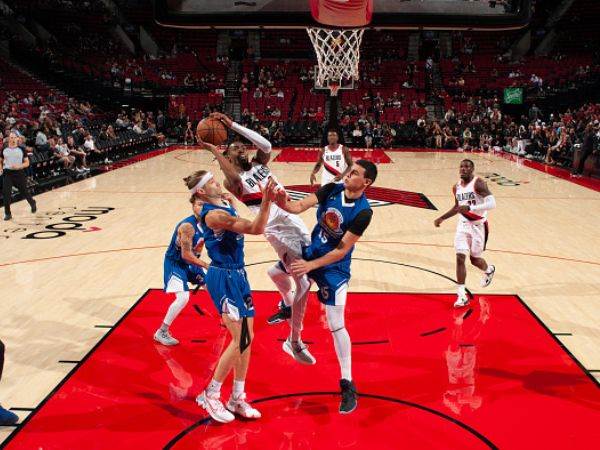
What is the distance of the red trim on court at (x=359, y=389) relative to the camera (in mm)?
4219

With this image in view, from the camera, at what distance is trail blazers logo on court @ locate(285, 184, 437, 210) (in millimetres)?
13578

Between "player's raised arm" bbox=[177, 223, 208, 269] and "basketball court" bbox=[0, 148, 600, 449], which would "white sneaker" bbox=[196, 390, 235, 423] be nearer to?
"basketball court" bbox=[0, 148, 600, 449]

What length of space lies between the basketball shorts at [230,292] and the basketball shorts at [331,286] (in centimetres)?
57

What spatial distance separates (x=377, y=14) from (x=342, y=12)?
572mm

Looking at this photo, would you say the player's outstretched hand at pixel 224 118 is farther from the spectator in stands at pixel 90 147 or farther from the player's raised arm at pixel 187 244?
the spectator in stands at pixel 90 147

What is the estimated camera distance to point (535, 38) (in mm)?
38000

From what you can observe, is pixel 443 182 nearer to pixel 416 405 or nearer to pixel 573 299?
pixel 573 299

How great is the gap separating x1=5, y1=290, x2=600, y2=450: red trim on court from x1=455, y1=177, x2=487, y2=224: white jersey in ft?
3.33

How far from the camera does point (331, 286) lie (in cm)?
462

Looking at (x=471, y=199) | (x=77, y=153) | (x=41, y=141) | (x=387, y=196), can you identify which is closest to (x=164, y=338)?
(x=471, y=199)

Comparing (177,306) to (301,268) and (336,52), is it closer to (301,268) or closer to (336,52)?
(301,268)

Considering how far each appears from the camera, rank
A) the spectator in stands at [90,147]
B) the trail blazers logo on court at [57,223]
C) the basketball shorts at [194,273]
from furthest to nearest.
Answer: the spectator in stands at [90,147] → the trail blazers logo on court at [57,223] → the basketball shorts at [194,273]

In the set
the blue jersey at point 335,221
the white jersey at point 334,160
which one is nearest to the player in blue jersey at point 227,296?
the blue jersey at point 335,221

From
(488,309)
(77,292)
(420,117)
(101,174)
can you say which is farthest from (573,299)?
(420,117)
